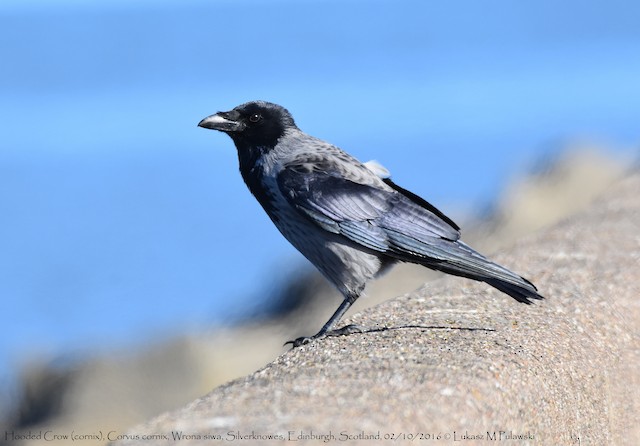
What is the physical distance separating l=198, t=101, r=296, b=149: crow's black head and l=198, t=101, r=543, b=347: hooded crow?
10.6 inches

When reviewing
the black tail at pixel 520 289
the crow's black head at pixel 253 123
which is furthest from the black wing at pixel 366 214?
the crow's black head at pixel 253 123

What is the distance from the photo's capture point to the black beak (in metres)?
8.08

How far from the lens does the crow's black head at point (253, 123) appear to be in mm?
8016

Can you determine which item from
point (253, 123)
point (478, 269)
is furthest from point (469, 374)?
point (253, 123)

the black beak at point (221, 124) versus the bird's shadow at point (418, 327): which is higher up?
the black beak at point (221, 124)

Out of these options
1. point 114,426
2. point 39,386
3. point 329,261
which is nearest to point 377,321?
point 329,261

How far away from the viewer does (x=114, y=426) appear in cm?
1079

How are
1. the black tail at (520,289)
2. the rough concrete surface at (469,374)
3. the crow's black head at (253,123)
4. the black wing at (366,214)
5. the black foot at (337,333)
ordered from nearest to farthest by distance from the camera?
1. the rough concrete surface at (469,374)
2. the black tail at (520,289)
3. the black foot at (337,333)
4. the black wing at (366,214)
5. the crow's black head at (253,123)

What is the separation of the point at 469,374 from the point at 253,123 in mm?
3157

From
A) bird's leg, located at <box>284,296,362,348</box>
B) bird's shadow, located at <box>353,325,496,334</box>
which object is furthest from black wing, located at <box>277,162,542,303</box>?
bird's leg, located at <box>284,296,362,348</box>

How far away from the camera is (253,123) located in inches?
319

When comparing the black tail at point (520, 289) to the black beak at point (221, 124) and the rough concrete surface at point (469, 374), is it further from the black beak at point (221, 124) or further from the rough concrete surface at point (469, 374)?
the black beak at point (221, 124)

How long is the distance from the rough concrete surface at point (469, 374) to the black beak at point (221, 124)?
1.65 m

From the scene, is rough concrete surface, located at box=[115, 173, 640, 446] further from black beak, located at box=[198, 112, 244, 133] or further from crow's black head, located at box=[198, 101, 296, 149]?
black beak, located at box=[198, 112, 244, 133]
